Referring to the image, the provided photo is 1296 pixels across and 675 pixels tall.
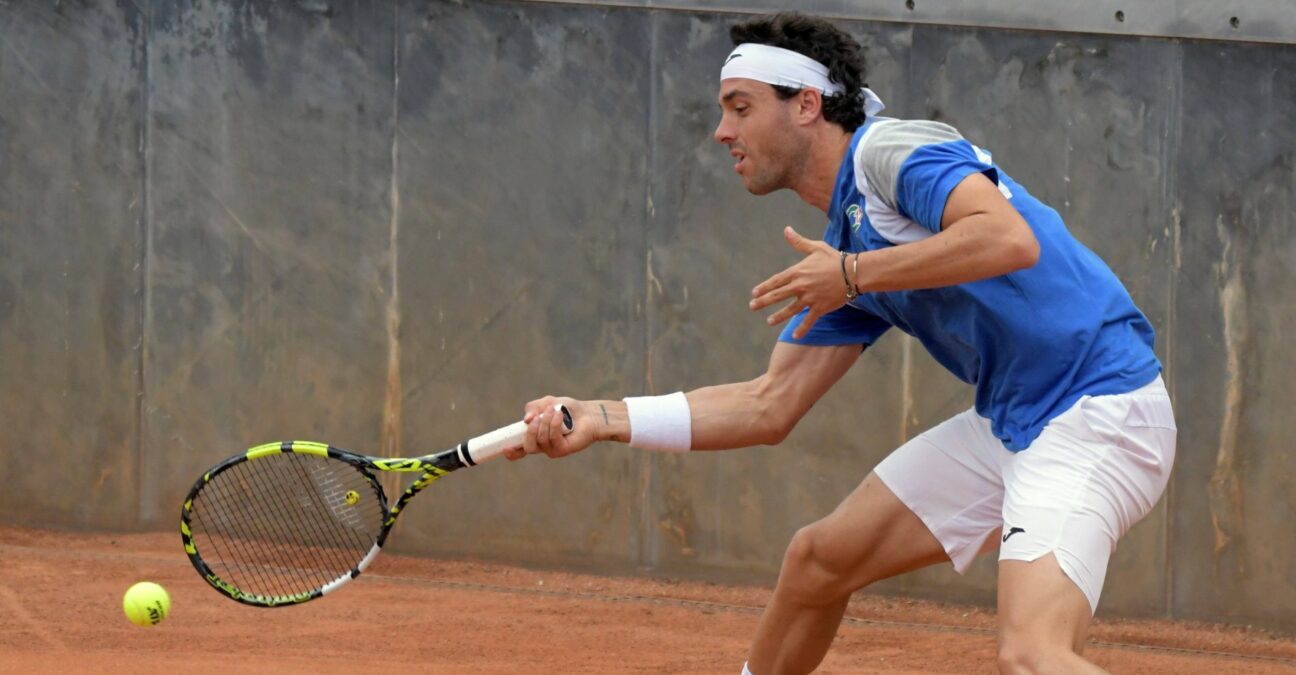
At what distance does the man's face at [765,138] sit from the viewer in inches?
144

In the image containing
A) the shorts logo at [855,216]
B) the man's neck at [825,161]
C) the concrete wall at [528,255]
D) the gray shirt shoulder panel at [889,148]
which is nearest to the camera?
the gray shirt shoulder panel at [889,148]

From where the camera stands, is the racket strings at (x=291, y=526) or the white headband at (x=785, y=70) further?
Answer: the racket strings at (x=291, y=526)

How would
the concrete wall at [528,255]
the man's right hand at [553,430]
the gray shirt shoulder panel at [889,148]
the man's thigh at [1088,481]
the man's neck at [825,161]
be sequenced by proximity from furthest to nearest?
the concrete wall at [528,255] → the man's right hand at [553,430] → the man's neck at [825,161] → the gray shirt shoulder panel at [889,148] → the man's thigh at [1088,481]

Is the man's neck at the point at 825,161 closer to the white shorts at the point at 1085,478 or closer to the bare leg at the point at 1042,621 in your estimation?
the white shorts at the point at 1085,478

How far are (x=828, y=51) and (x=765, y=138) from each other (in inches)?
10.2

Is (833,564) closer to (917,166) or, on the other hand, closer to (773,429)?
(773,429)

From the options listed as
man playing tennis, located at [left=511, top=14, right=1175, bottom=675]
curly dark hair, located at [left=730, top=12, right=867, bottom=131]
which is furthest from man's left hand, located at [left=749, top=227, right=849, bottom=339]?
curly dark hair, located at [left=730, top=12, right=867, bottom=131]

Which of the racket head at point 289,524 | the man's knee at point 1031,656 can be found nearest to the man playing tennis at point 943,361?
the man's knee at point 1031,656

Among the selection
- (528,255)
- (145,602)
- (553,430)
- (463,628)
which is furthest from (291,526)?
(553,430)

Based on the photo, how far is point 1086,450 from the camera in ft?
10.9

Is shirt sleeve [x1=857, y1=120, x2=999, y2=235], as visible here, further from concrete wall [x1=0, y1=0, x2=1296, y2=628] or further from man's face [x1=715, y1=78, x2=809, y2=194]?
concrete wall [x1=0, y1=0, x2=1296, y2=628]

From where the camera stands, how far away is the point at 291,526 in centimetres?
593

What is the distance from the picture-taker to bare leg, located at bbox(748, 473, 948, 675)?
3.80 meters

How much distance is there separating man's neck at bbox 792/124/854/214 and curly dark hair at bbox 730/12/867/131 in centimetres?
3
